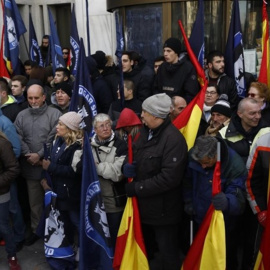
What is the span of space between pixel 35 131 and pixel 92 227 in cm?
144

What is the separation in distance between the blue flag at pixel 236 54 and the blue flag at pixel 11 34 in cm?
381

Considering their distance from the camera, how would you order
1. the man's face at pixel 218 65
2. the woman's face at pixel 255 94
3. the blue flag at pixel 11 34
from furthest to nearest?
1. the blue flag at pixel 11 34
2. the man's face at pixel 218 65
3. the woman's face at pixel 255 94

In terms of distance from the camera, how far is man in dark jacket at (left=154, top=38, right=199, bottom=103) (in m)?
5.32

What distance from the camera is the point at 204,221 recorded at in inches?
138

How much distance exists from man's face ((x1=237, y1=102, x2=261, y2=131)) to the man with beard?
5.12 ft

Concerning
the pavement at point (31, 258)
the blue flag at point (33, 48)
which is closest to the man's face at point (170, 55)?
the pavement at point (31, 258)

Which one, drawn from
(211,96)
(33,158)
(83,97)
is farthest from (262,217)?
(33,158)

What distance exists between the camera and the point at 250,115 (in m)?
3.71

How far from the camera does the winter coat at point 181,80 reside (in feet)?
17.4

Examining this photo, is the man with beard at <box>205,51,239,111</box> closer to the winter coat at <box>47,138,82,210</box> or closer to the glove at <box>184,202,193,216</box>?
the glove at <box>184,202,193,216</box>

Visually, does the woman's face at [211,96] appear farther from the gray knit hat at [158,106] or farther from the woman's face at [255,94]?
the gray knit hat at [158,106]

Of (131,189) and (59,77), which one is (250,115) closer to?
(131,189)

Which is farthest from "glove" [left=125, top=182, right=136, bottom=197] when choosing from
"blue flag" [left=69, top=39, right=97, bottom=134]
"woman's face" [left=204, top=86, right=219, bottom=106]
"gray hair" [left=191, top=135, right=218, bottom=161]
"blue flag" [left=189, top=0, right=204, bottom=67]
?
"blue flag" [left=189, top=0, right=204, bottom=67]

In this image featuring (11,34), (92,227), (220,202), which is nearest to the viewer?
(220,202)
